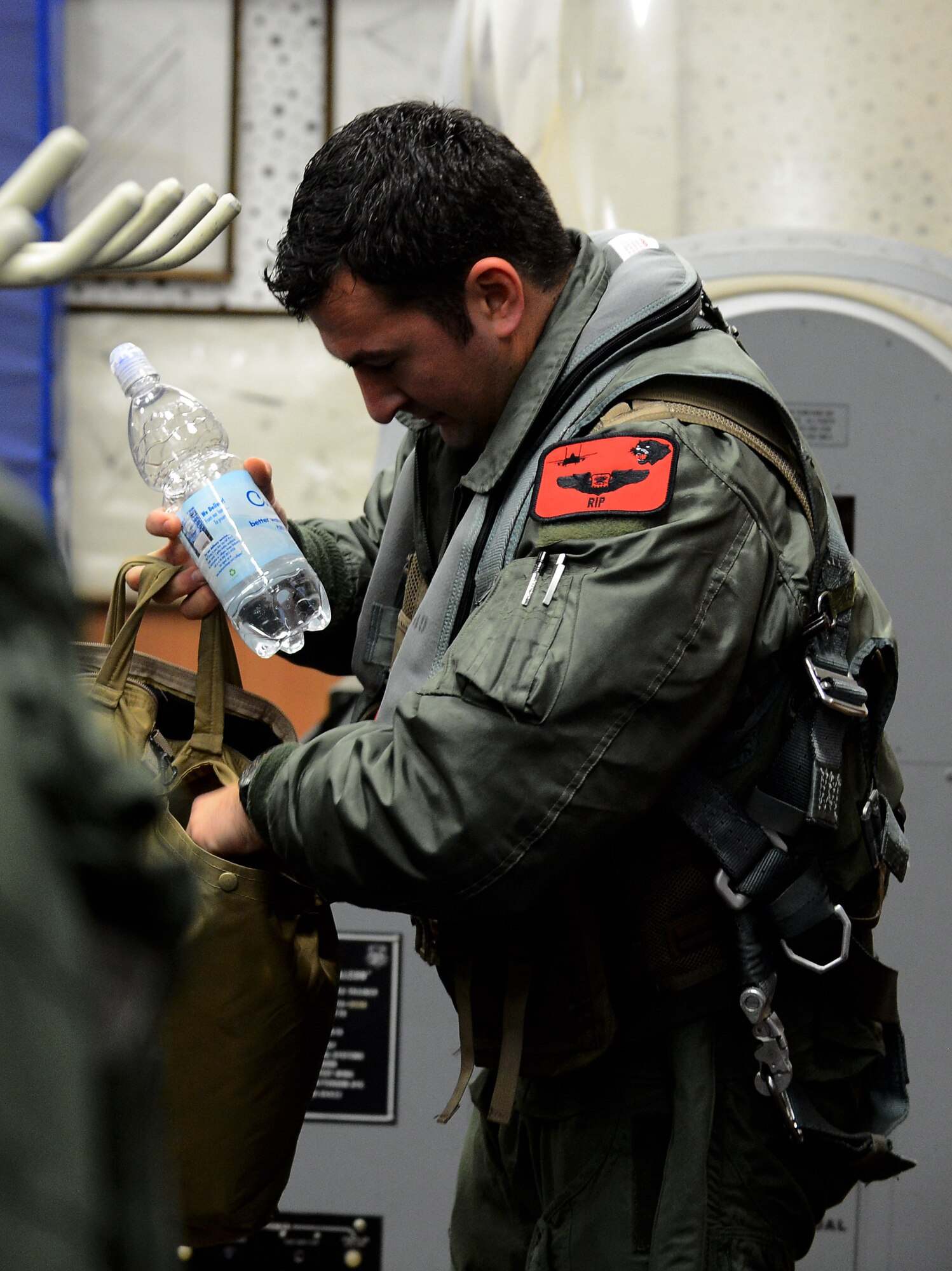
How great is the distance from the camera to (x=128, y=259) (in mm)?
860

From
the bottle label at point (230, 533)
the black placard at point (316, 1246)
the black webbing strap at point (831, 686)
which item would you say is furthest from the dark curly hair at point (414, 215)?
the black placard at point (316, 1246)

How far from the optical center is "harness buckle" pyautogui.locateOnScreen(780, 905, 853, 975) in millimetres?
1303

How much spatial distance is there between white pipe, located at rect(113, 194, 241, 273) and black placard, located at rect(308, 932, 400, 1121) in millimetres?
1261

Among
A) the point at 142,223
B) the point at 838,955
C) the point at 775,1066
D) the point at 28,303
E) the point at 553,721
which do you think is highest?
the point at 28,303

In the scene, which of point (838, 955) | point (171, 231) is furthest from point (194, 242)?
point (838, 955)

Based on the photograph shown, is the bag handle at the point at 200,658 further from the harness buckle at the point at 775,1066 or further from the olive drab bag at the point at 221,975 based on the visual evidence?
the harness buckle at the point at 775,1066

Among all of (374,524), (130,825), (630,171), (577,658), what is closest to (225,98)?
(630,171)

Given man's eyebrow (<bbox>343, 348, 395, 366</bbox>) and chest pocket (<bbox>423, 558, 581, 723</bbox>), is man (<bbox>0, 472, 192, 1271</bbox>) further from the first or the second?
man's eyebrow (<bbox>343, 348, 395, 366</bbox>)

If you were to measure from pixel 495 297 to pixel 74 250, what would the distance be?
738 millimetres

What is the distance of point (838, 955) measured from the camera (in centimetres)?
133

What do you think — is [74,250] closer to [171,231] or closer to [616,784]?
[171,231]

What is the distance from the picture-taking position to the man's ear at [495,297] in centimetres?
133

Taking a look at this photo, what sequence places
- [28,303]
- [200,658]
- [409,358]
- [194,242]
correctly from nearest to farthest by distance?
1. [194,242]
2. [409,358]
3. [200,658]
4. [28,303]

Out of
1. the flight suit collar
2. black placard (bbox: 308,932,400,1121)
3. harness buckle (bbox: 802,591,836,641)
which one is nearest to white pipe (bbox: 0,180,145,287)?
the flight suit collar
